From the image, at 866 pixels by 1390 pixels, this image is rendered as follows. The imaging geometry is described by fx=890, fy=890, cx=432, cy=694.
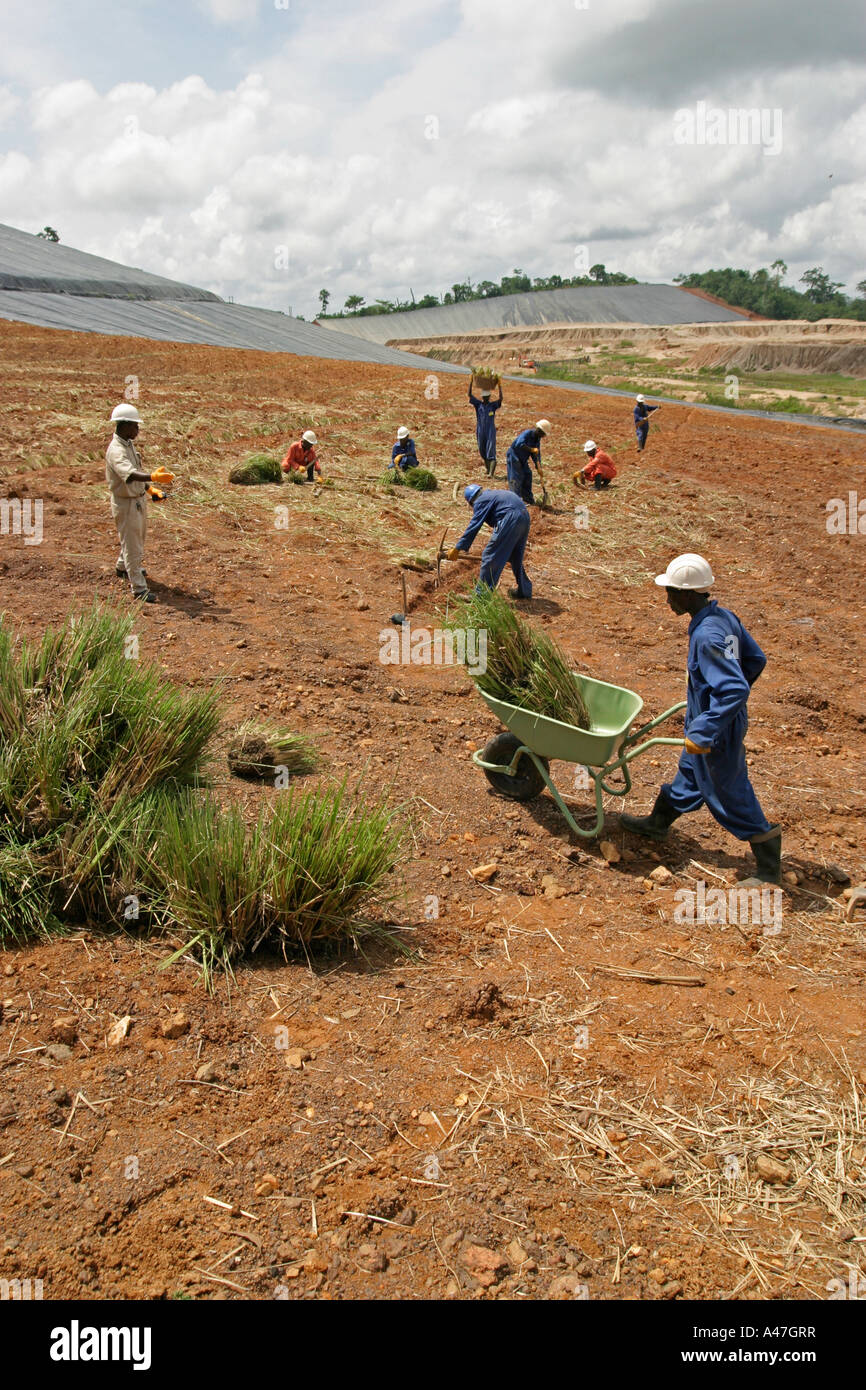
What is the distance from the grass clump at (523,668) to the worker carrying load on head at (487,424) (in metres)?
7.60

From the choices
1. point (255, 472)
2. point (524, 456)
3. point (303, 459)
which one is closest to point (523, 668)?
point (524, 456)

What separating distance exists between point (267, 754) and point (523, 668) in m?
1.36

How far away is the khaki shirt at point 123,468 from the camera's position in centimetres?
681

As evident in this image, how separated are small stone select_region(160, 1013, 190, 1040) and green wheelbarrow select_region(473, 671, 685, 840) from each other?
196 centimetres

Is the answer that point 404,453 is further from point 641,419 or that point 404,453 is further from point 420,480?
point 641,419

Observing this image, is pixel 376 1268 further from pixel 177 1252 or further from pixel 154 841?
pixel 154 841

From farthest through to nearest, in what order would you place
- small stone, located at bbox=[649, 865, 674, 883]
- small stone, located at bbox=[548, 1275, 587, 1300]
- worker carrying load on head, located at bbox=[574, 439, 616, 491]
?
1. worker carrying load on head, located at bbox=[574, 439, 616, 491]
2. small stone, located at bbox=[649, 865, 674, 883]
3. small stone, located at bbox=[548, 1275, 587, 1300]

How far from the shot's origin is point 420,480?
11859 mm

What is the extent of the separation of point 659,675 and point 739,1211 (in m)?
4.56

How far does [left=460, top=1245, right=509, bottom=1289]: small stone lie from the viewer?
2.18 metres

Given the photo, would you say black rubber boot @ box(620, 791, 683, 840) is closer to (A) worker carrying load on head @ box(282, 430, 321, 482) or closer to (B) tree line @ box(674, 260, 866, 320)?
(A) worker carrying load on head @ box(282, 430, 321, 482)

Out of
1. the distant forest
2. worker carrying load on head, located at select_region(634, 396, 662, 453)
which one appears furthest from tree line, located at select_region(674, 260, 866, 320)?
worker carrying load on head, located at select_region(634, 396, 662, 453)

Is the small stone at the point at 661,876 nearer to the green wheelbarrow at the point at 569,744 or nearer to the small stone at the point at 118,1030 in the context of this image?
the green wheelbarrow at the point at 569,744

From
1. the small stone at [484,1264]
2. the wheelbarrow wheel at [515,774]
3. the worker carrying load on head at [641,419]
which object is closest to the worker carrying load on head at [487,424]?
the worker carrying load on head at [641,419]
